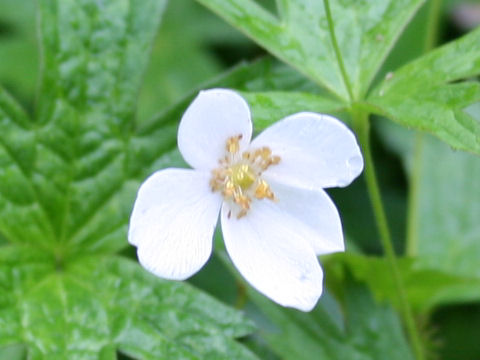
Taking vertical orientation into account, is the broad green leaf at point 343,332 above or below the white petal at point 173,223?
below

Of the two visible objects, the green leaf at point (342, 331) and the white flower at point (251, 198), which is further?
the green leaf at point (342, 331)

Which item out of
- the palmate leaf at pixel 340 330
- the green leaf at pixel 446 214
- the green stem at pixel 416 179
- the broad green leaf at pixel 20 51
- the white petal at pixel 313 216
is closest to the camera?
the white petal at pixel 313 216

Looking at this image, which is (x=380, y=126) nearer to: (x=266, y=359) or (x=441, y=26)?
(x=441, y=26)

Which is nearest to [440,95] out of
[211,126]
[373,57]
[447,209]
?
[373,57]

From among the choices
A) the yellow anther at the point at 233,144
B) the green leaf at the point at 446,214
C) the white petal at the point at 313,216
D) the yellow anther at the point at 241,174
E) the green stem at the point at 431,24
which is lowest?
the green leaf at the point at 446,214

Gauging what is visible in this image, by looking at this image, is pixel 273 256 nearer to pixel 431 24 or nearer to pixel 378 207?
A: pixel 378 207

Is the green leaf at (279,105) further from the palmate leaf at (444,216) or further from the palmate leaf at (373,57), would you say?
the palmate leaf at (444,216)

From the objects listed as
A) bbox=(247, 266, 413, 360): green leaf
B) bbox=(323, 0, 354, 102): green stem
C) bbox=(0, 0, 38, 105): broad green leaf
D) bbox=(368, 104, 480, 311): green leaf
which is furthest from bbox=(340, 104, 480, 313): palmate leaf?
bbox=(0, 0, 38, 105): broad green leaf

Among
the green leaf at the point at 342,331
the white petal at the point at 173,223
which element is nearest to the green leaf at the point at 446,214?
the green leaf at the point at 342,331
